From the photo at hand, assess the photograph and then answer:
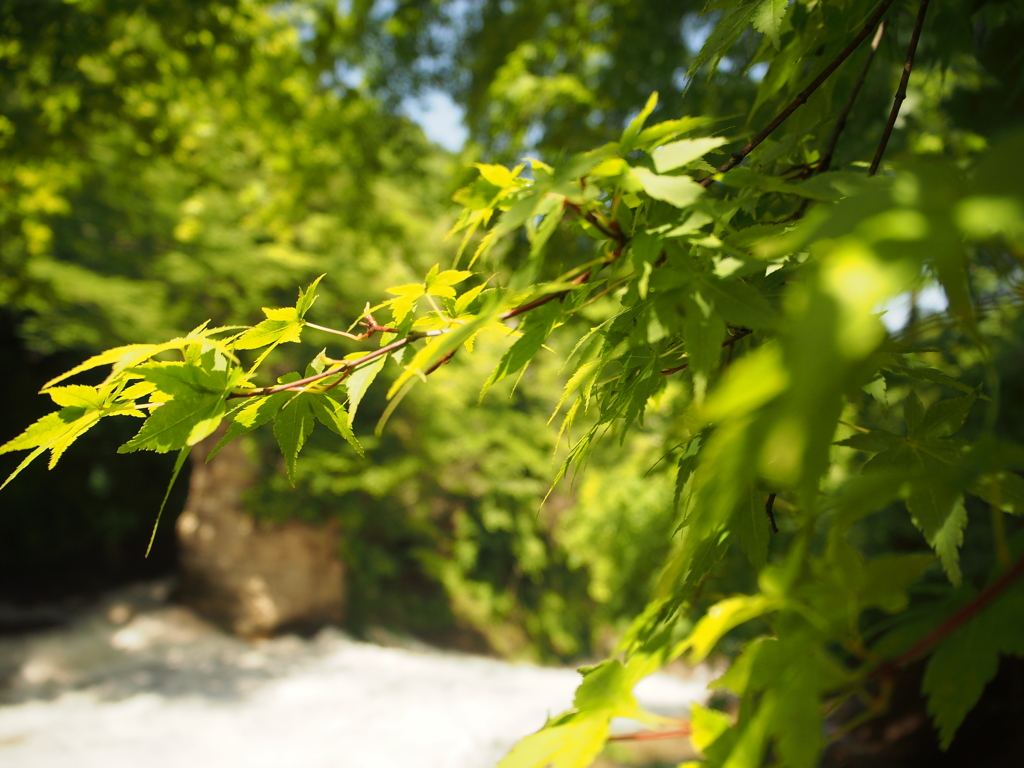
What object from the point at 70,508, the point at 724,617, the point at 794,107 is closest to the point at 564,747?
the point at 724,617

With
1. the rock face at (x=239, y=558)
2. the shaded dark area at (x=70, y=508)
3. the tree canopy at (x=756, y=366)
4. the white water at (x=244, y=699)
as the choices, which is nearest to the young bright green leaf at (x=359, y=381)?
the tree canopy at (x=756, y=366)

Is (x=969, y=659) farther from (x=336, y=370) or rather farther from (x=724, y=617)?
(x=336, y=370)

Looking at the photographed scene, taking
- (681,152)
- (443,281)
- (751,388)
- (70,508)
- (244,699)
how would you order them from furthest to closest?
(70,508), (244,699), (443,281), (681,152), (751,388)

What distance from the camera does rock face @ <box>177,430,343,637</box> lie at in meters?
4.57

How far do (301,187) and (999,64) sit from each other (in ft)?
10.6

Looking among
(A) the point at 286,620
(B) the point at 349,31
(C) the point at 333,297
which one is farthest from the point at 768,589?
(A) the point at 286,620

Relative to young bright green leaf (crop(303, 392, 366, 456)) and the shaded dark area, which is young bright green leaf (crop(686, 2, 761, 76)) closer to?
young bright green leaf (crop(303, 392, 366, 456))

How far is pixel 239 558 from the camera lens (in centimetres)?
460

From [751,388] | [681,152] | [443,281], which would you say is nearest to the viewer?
[751,388]

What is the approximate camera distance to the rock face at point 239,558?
4.57m

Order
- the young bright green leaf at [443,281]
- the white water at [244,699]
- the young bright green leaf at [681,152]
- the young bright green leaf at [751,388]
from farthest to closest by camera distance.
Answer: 1. the white water at [244,699]
2. the young bright green leaf at [443,281]
3. the young bright green leaf at [681,152]
4. the young bright green leaf at [751,388]

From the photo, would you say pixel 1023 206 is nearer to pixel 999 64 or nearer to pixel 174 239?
pixel 999 64

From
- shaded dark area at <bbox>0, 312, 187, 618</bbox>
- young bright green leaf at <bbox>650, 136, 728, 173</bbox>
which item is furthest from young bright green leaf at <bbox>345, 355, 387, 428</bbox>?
shaded dark area at <bbox>0, 312, 187, 618</bbox>

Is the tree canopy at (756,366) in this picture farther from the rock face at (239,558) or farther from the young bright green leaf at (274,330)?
the rock face at (239,558)
